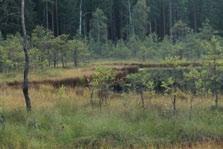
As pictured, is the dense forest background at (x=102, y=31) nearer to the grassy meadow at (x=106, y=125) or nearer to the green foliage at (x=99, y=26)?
the green foliage at (x=99, y=26)

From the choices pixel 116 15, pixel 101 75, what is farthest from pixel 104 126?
pixel 116 15

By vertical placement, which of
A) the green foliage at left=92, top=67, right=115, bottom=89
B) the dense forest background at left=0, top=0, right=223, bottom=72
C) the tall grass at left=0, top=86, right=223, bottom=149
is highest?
the dense forest background at left=0, top=0, right=223, bottom=72

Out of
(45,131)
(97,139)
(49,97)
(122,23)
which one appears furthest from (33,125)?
(122,23)

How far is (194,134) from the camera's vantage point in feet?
45.4

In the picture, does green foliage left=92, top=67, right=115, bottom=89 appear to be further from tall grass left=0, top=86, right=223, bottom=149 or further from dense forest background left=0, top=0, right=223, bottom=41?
dense forest background left=0, top=0, right=223, bottom=41

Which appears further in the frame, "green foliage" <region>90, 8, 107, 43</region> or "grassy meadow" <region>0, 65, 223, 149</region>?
"green foliage" <region>90, 8, 107, 43</region>

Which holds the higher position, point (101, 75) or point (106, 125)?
point (101, 75)

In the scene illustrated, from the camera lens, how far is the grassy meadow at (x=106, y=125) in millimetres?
12766

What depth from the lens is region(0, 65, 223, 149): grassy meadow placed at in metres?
12.8

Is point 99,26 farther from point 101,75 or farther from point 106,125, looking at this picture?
point 106,125

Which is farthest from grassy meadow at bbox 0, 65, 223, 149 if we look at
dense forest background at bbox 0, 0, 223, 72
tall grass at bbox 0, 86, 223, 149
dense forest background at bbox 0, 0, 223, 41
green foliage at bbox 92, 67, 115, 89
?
dense forest background at bbox 0, 0, 223, 41

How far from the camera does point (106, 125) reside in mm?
14281

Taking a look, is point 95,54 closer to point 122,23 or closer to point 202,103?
point 122,23

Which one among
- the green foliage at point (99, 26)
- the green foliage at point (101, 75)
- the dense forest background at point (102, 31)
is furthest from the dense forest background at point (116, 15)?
the green foliage at point (101, 75)
